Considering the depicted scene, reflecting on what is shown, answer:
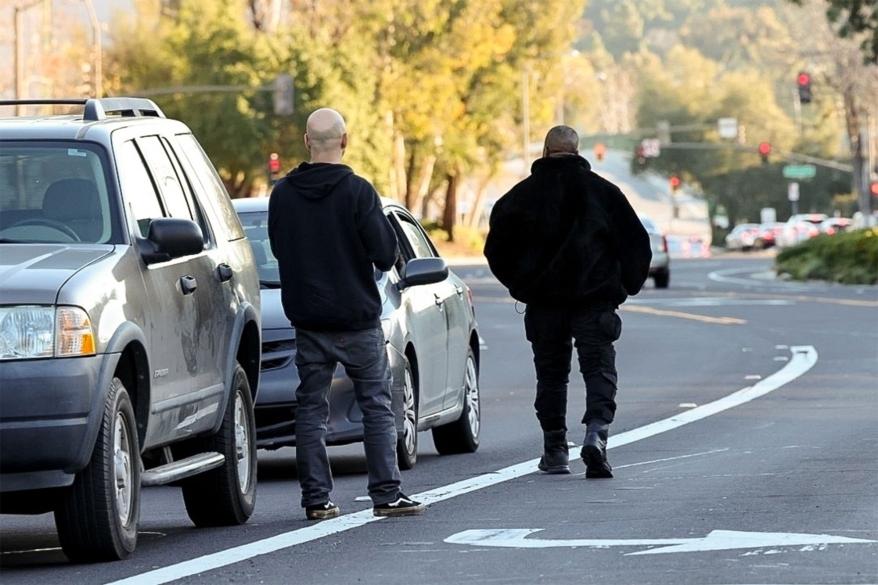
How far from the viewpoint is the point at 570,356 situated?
1247 cm

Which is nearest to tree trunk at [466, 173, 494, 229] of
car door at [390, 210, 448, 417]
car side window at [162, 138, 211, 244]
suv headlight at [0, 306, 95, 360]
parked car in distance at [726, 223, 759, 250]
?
parked car in distance at [726, 223, 759, 250]

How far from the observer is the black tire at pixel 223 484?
10289 millimetres

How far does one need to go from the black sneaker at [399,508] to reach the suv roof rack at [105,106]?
211 centimetres

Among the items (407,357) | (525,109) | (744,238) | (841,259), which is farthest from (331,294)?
(744,238)

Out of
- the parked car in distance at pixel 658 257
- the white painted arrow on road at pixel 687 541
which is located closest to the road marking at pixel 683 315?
the parked car in distance at pixel 658 257

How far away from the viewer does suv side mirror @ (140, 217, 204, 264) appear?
30.5 ft

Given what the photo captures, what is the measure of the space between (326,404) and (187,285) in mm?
1005

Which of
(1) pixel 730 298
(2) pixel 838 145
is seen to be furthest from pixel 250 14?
(2) pixel 838 145

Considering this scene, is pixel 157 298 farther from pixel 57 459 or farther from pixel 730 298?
pixel 730 298

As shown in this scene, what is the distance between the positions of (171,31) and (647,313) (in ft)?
152

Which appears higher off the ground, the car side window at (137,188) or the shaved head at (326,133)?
the shaved head at (326,133)

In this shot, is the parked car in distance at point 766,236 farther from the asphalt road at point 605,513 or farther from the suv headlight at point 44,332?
the suv headlight at point 44,332

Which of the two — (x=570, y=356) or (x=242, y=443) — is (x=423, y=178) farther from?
(x=242, y=443)

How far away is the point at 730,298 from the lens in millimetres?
41531
